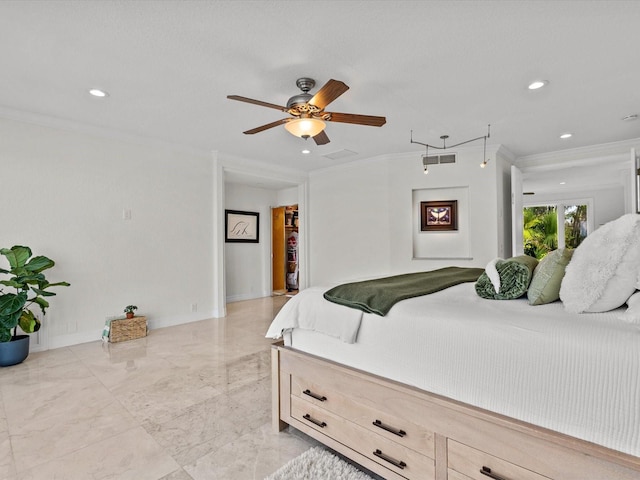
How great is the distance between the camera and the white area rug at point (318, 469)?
62.2 inches

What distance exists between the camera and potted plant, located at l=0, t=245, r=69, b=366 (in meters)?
3.05

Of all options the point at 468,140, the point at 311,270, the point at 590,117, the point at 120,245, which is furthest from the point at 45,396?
the point at 590,117

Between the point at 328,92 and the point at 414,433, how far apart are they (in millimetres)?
2166

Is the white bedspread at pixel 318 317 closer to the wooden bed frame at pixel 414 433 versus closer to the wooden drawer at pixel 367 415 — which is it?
the wooden bed frame at pixel 414 433

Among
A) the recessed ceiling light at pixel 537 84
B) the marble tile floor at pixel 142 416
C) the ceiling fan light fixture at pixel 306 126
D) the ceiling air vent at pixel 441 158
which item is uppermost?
the recessed ceiling light at pixel 537 84

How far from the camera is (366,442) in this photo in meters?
1.55

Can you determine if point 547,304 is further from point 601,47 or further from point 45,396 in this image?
point 45,396

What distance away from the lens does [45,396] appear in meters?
2.49

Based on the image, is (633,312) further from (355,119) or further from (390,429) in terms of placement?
(355,119)

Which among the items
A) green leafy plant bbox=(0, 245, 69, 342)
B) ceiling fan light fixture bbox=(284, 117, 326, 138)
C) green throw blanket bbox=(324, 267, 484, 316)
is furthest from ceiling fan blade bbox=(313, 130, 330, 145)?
green leafy plant bbox=(0, 245, 69, 342)

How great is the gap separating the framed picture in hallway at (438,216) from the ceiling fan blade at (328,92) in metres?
3.15

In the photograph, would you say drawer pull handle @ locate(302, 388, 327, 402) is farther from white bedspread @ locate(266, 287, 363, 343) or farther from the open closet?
the open closet

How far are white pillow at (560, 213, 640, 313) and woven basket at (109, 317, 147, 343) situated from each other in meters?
4.22

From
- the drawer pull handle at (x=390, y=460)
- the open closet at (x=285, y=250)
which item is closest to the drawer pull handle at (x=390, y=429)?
the drawer pull handle at (x=390, y=460)
